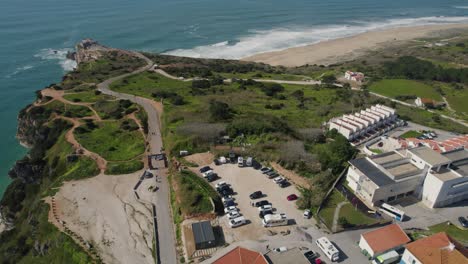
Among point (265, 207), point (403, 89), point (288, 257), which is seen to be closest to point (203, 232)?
point (265, 207)

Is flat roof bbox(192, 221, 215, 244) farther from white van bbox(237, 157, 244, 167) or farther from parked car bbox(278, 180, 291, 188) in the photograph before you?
white van bbox(237, 157, 244, 167)

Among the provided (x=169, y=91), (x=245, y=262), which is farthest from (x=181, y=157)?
(x=169, y=91)

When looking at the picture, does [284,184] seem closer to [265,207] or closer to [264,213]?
[265,207]

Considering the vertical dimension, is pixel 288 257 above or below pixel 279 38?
below

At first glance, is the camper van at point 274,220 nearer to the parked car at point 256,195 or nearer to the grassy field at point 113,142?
the parked car at point 256,195

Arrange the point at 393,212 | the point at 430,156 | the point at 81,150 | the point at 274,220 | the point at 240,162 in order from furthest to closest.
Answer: the point at 81,150 < the point at 240,162 < the point at 430,156 < the point at 393,212 < the point at 274,220

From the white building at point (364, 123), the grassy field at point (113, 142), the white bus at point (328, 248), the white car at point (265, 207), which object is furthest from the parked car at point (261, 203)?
the white building at point (364, 123)

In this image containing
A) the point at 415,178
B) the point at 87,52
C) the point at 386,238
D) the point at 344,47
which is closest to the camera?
the point at 386,238
